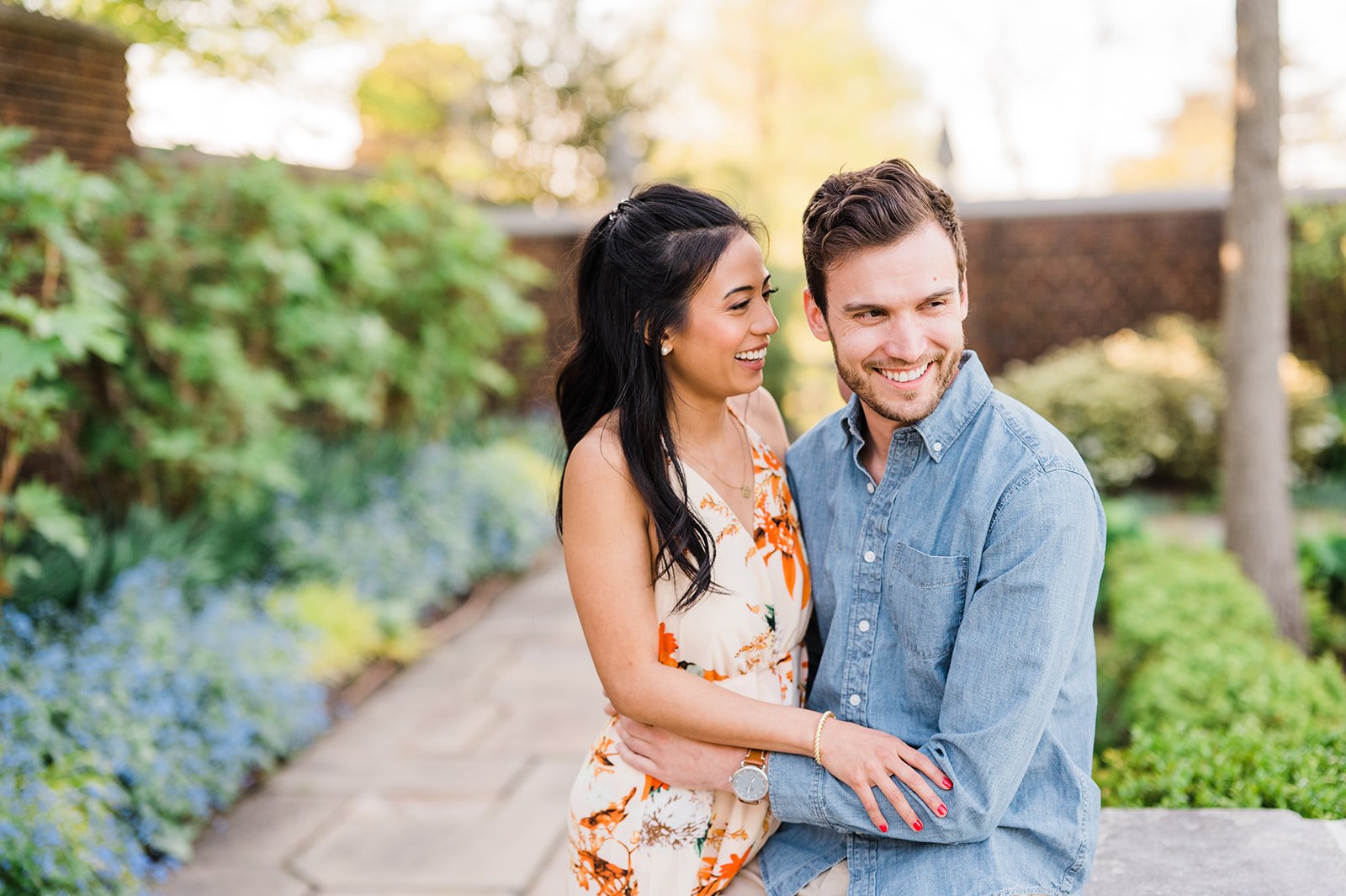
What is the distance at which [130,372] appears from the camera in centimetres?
525

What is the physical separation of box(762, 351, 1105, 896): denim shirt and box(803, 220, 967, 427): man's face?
50mm

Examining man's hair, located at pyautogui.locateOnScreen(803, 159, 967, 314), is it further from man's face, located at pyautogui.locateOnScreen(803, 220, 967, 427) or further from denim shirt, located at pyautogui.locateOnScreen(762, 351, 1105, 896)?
denim shirt, located at pyautogui.locateOnScreen(762, 351, 1105, 896)

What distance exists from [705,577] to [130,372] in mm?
4391

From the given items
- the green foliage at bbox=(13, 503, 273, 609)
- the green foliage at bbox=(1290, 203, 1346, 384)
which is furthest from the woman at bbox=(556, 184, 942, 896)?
the green foliage at bbox=(1290, 203, 1346, 384)

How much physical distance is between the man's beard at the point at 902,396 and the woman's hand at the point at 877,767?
19.5 inches

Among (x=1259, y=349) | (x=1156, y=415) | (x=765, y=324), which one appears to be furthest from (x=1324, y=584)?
(x=765, y=324)

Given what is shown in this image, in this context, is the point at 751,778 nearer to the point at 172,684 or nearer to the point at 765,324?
the point at 765,324

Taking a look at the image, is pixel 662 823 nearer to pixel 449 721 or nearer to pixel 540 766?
pixel 540 766

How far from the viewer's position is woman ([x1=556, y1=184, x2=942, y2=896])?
177 centimetres

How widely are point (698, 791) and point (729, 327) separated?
31.0 inches

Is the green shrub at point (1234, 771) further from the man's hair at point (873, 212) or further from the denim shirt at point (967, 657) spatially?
the man's hair at point (873, 212)

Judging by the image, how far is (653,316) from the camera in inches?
74.4

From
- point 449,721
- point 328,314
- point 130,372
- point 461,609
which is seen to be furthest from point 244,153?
point 449,721

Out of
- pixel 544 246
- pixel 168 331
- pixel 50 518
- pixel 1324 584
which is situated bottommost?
pixel 1324 584
